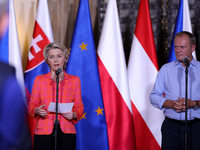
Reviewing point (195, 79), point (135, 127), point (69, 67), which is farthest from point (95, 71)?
point (195, 79)

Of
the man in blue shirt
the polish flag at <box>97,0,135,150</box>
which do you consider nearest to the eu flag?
the polish flag at <box>97,0,135,150</box>

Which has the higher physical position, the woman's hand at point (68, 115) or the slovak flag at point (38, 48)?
the slovak flag at point (38, 48)

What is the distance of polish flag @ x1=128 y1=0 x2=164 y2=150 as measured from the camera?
11.1 feet

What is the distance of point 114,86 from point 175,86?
3.71 feet

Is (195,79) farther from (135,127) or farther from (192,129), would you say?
(135,127)

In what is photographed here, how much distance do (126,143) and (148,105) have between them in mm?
575

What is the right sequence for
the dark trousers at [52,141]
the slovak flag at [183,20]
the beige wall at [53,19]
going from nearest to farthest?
1. the dark trousers at [52,141]
2. the slovak flag at [183,20]
3. the beige wall at [53,19]

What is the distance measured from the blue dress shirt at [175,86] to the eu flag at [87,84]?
3.43 ft

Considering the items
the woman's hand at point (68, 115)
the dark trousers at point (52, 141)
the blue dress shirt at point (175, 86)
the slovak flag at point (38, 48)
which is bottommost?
the dark trousers at point (52, 141)

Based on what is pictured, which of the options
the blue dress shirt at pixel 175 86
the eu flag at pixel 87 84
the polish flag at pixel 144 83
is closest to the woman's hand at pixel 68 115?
the blue dress shirt at pixel 175 86

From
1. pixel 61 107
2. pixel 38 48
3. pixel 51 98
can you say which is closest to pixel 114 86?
pixel 38 48

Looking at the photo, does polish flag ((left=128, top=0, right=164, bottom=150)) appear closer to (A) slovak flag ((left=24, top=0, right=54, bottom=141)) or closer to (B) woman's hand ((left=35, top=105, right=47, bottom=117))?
(A) slovak flag ((left=24, top=0, right=54, bottom=141))

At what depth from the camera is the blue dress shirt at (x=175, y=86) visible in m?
2.32

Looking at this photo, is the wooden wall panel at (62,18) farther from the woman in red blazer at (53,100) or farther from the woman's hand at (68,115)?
the woman's hand at (68,115)
